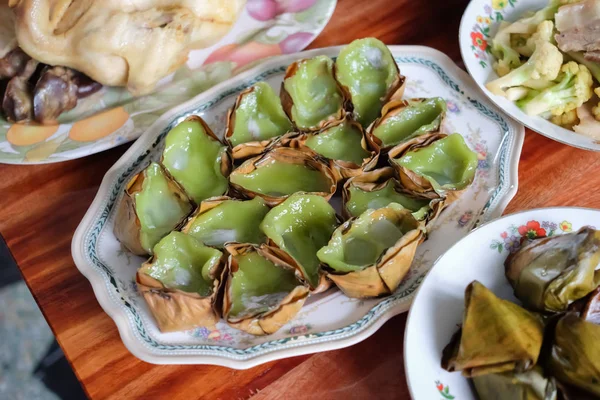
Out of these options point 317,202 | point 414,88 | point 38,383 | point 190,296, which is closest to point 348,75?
point 414,88

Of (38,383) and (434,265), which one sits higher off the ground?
(434,265)

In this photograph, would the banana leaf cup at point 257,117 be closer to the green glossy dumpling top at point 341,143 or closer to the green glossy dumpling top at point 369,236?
the green glossy dumpling top at point 341,143

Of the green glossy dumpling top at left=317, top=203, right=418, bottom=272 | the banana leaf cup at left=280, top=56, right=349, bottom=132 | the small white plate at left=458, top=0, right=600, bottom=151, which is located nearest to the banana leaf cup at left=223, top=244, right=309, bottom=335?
the green glossy dumpling top at left=317, top=203, right=418, bottom=272

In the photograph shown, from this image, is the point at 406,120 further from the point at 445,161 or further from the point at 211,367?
the point at 211,367

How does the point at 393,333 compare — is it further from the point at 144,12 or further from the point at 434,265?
the point at 144,12

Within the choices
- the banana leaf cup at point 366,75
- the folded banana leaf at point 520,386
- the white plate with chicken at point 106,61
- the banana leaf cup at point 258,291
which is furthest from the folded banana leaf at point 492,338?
the white plate with chicken at point 106,61

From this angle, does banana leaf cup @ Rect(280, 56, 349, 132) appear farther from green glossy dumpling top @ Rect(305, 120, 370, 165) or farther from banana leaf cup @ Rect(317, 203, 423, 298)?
banana leaf cup @ Rect(317, 203, 423, 298)

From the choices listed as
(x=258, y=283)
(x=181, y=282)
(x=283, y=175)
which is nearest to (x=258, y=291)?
(x=258, y=283)
